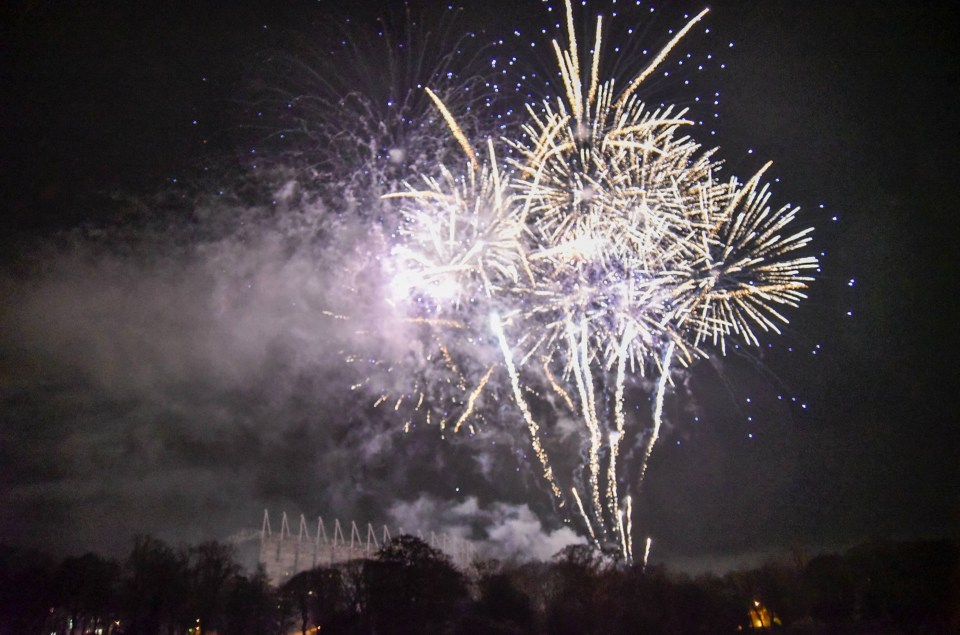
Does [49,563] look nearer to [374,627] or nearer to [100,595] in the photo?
[100,595]

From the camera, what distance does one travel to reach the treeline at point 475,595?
125 ft

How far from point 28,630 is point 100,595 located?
14.5 feet

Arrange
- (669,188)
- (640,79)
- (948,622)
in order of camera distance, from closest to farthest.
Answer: (640,79) < (669,188) < (948,622)

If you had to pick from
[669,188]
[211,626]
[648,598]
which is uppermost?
[669,188]

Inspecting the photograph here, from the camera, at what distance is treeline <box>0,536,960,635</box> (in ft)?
125

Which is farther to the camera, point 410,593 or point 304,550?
point 304,550

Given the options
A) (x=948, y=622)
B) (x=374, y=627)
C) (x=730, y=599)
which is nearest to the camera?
(x=948, y=622)

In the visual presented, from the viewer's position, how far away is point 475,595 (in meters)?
51.5

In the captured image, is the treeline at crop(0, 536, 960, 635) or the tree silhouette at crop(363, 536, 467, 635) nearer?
the tree silhouette at crop(363, 536, 467, 635)

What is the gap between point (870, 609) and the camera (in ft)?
139

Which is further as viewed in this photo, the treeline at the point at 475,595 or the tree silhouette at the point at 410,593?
the treeline at the point at 475,595

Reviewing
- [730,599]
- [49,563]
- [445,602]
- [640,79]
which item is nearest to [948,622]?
[730,599]

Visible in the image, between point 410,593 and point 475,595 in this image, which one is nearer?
point 410,593

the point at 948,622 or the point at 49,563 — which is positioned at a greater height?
the point at 49,563
